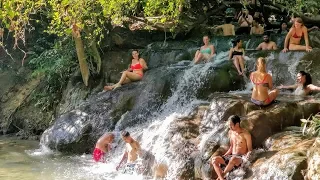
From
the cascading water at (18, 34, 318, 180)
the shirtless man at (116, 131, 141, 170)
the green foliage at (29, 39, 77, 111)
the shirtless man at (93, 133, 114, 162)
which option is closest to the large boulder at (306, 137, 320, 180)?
the cascading water at (18, 34, 318, 180)

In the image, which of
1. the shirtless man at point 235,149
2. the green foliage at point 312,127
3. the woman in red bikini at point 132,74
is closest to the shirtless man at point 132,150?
the shirtless man at point 235,149

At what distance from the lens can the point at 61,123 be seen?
11.2m

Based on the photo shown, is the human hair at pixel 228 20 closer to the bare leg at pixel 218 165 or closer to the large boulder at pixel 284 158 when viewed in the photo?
the large boulder at pixel 284 158

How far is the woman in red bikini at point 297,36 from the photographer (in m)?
10.6

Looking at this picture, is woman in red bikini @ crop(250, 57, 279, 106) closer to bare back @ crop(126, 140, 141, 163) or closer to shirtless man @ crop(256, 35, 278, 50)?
bare back @ crop(126, 140, 141, 163)

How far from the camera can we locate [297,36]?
10.8 metres

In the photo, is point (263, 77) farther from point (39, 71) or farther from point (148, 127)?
point (39, 71)

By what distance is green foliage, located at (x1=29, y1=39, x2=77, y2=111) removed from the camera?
44.9ft

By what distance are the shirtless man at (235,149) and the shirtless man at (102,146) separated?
10.7ft

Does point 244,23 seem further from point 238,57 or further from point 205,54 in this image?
point 238,57

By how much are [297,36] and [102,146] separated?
495 centimetres

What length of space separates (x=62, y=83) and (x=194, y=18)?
423 cm

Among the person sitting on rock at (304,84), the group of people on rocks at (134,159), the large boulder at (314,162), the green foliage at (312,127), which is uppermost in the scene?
the person sitting on rock at (304,84)

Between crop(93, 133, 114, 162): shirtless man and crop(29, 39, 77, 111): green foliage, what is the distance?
424 cm
